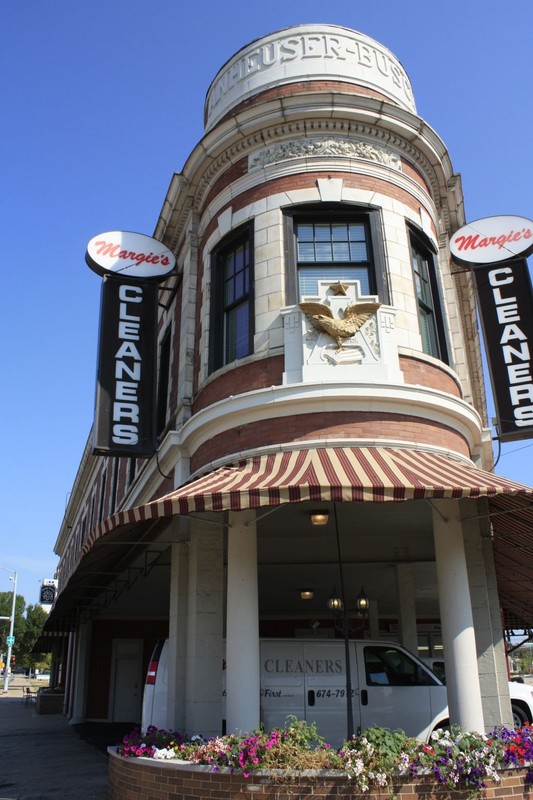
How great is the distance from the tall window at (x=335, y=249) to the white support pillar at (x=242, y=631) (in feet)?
12.0

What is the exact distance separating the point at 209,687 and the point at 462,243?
809 centimetres

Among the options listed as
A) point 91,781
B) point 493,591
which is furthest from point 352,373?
point 91,781

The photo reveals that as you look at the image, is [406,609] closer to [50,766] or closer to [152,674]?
[152,674]

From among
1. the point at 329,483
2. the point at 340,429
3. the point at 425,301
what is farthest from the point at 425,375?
the point at 329,483

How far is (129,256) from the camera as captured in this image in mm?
12836

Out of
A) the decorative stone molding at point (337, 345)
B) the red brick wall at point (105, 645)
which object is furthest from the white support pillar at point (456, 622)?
the red brick wall at point (105, 645)

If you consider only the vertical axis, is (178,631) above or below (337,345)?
below

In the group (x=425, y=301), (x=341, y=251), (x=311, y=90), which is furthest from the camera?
(x=311, y=90)

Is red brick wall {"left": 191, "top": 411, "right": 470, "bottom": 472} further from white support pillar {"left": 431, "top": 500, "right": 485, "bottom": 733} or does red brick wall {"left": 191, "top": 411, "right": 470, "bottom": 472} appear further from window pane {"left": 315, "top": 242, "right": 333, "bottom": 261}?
window pane {"left": 315, "top": 242, "right": 333, "bottom": 261}

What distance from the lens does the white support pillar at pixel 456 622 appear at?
8.55 metres

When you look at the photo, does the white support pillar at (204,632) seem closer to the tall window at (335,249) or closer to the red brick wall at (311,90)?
the tall window at (335,249)

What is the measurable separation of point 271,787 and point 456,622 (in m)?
3.07

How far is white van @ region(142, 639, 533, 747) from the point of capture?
10.2 meters

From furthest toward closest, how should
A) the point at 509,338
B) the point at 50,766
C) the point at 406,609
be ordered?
the point at 406,609, the point at 50,766, the point at 509,338
